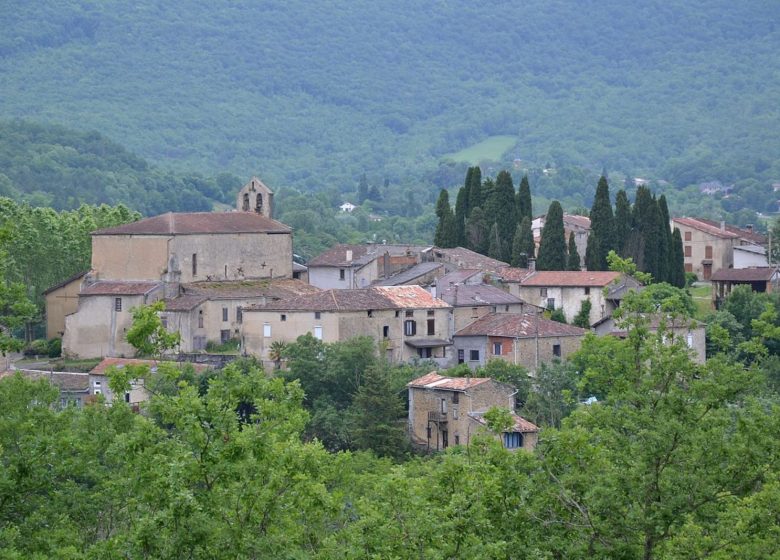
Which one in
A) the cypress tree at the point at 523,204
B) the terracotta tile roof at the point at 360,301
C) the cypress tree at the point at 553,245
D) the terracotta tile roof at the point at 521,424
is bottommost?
the terracotta tile roof at the point at 521,424

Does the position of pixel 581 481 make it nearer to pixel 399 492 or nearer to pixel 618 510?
pixel 618 510

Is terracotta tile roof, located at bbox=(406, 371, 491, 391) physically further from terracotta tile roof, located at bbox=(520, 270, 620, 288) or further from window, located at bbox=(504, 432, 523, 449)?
terracotta tile roof, located at bbox=(520, 270, 620, 288)

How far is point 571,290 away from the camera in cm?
7456

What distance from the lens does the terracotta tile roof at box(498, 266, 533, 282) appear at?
76.9 meters

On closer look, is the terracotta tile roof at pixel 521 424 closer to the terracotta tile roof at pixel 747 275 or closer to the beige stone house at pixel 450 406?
the beige stone house at pixel 450 406

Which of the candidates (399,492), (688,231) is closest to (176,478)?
(399,492)

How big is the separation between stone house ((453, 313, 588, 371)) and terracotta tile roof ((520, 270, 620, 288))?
4632mm

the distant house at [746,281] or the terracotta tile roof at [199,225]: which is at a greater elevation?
the terracotta tile roof at [199,225]

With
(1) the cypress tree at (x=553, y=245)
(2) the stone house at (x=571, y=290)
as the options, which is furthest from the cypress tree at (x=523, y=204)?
(2) the stone house at (x=571, y=290)

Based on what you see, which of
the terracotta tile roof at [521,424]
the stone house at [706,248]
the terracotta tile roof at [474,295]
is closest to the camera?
the terracotta tile roof at [521,424]

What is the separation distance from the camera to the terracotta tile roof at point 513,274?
76.9 metres

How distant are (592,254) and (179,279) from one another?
19.8 metres

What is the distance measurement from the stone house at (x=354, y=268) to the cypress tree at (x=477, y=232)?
18.3 feet

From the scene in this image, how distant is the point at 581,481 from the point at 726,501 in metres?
2.27
